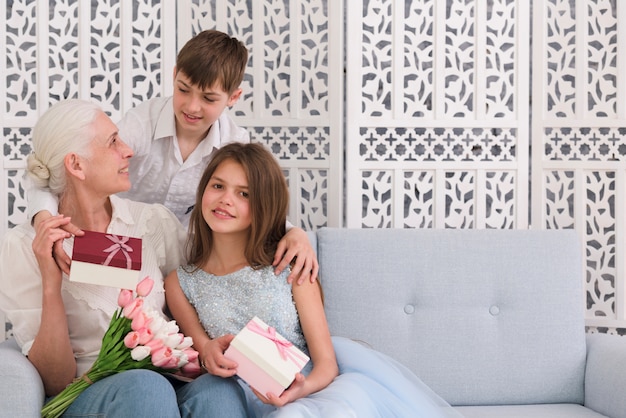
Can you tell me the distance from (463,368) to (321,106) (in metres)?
1.13

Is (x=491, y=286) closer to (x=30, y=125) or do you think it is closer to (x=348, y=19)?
(x=348, y=19)

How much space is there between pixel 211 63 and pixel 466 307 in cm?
111

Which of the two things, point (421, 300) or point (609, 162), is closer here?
point (421, 300)

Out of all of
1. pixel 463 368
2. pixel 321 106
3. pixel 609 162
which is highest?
pixel 321 106

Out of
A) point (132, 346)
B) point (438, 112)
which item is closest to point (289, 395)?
point (132, 346)

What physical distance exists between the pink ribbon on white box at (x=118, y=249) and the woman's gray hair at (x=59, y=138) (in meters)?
0.29

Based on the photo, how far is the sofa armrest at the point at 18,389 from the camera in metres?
1.83

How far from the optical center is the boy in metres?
2.38

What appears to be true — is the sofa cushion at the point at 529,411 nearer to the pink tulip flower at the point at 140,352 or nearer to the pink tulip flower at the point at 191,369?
the pink tulip flower at the point at 191,369

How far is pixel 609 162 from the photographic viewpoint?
3.12 metres

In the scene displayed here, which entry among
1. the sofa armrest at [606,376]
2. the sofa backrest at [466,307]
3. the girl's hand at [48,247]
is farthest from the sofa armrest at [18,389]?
the sofa armrest at [606,376]

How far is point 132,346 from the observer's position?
182cm

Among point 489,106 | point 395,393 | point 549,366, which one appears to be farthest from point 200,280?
point 489,106

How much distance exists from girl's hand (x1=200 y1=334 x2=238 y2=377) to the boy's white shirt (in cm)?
73
